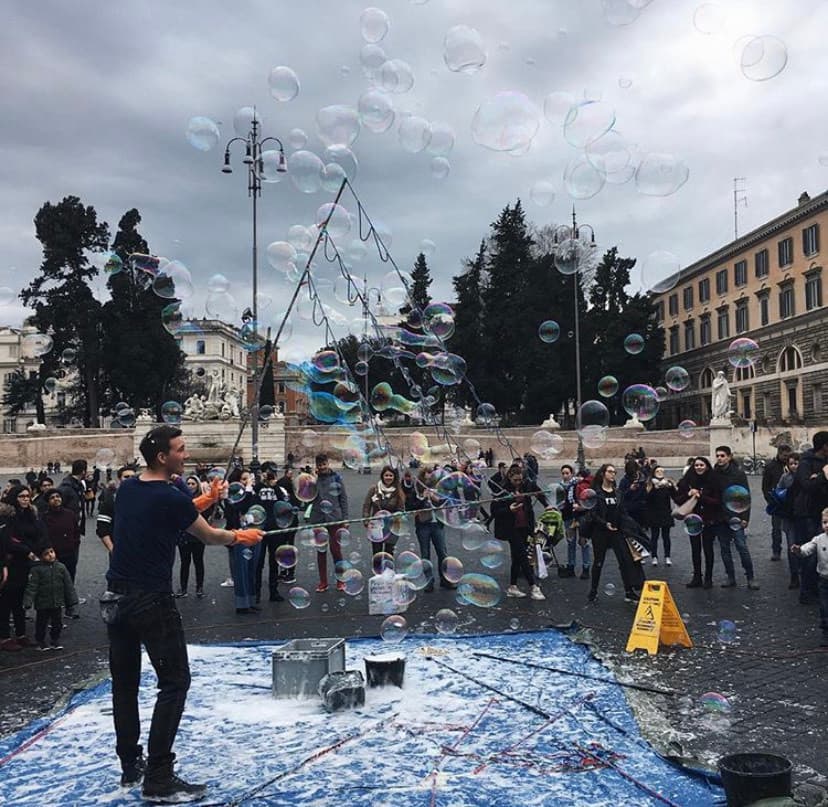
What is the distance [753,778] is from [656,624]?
126 inches

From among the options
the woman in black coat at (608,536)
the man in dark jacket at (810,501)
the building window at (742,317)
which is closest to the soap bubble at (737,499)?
the man in dark jacket at (810,501)

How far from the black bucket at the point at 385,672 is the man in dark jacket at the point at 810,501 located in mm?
4759

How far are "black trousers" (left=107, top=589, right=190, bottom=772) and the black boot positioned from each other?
30 mm

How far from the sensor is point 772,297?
51.8 meters

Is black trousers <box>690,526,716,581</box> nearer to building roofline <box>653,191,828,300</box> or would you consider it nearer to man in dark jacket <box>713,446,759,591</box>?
man in dark jacket <box>713,446,759,591</box>

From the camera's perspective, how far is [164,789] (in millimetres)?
3920

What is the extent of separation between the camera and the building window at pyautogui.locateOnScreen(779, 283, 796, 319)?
49656 mm

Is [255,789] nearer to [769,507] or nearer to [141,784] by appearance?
[141,784]

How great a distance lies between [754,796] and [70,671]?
5.13 meters

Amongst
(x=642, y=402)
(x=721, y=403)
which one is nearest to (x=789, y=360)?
(x=721, y=403)

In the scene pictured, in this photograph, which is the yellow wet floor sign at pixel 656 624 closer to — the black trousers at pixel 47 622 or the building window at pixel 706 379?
the black trousers at pixel 47 622

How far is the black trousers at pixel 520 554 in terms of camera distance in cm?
923

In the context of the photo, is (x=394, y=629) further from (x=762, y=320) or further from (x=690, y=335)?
(x=690, y=335)

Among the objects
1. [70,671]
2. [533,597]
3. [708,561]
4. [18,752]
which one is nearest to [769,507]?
[708,561]
